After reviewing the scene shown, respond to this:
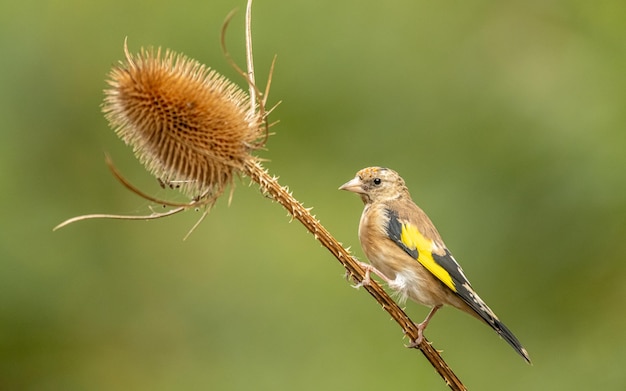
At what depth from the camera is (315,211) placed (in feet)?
28.9

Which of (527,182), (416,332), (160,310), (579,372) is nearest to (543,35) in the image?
(527,182)

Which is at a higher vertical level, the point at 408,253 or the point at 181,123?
the point at 408,253

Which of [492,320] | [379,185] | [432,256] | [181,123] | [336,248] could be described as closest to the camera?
[336,248]

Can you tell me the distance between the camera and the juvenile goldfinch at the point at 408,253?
511 cm

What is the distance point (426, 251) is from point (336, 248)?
131 cm

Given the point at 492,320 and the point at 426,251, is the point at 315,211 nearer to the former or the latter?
the point at 426,251

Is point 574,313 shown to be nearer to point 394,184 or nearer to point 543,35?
point 543,35

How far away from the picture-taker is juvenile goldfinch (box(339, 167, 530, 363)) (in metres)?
5.11

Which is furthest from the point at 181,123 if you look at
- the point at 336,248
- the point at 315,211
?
the point at 315,211

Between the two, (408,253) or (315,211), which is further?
(315,211)

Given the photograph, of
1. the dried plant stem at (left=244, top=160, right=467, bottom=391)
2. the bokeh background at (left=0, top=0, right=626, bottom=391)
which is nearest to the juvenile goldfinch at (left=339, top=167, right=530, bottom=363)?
the dried plant stem at (left=244, top=160, right=467, bottom=391)

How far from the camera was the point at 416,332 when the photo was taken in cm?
440

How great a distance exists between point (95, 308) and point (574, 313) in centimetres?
443

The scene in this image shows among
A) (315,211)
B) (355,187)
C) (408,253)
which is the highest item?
(355,187)
